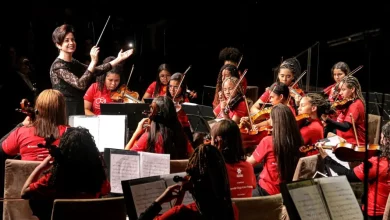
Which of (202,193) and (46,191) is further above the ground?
(202,193)

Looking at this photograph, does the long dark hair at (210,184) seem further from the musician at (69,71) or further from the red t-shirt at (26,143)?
the musician at (69,71)

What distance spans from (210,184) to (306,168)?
134 centimetres

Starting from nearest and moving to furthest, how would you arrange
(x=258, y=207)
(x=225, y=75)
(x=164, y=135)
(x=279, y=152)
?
(x=258, y=207)
(x=279, y=152)
(x=164, y=135)
(x=225, y=75)

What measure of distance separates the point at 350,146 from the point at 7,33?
4.84 metres

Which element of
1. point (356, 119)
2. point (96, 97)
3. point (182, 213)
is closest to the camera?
point (182, 213)

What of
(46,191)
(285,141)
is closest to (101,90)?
(285,141)

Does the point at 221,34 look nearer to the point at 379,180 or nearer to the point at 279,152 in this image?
the point at 279,152

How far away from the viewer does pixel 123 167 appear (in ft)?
12.9

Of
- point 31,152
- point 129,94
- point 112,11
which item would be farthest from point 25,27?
point 31,152

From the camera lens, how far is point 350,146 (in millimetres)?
4559

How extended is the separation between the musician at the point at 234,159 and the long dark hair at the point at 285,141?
0.45 m

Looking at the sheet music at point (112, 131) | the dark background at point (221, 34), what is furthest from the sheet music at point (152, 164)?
the dark background at point (221, 34)

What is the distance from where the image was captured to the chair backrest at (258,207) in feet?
9.95

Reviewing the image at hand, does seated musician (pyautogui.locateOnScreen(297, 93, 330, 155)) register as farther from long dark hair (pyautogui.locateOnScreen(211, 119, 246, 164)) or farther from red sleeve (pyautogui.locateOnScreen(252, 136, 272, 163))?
long dark hair (pyautogui.locateOnScreen(211, 119, 246, 164))
